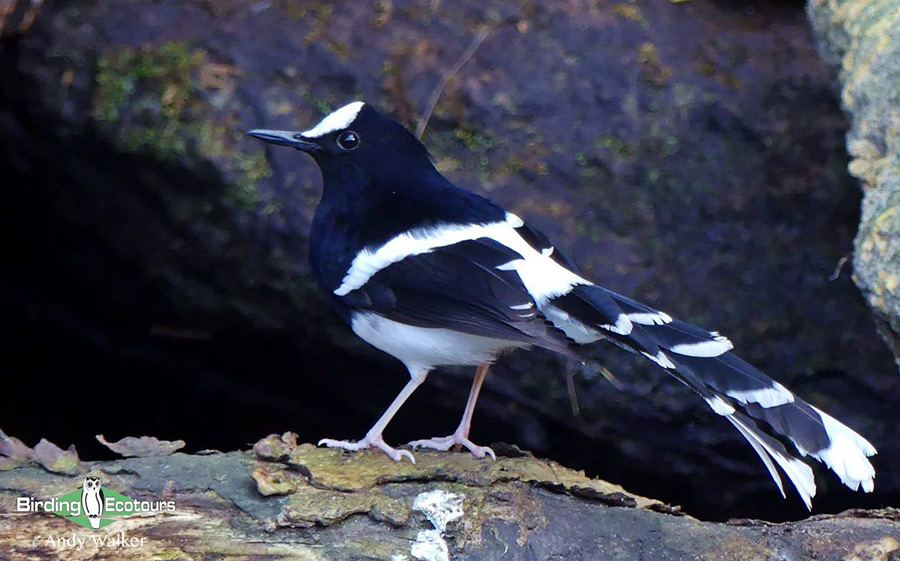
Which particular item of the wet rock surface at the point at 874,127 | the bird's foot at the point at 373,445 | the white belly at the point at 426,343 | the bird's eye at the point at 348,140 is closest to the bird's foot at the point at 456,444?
the bird's foot at the point at 373,445

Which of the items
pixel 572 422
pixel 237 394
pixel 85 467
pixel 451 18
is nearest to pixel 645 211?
pixel 572 422

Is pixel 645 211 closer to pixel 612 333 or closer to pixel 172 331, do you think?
pixel 612 333

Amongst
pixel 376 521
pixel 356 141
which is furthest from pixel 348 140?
pixel 376 521

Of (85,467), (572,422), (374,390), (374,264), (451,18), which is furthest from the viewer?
(451,18)

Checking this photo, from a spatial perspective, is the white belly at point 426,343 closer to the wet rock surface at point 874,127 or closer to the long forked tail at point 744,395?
the long forked tail at point 744,395

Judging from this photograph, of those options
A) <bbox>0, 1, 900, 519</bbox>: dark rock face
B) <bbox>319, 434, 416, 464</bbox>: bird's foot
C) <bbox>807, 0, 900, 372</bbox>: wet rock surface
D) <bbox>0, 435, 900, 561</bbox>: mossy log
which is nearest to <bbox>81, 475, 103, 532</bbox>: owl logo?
<bbox>0, 435, 900, 561</bbox>: mossy log
